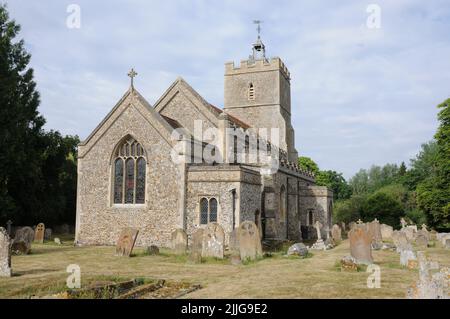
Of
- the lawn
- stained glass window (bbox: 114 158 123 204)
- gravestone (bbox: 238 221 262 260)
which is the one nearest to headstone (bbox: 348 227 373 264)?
the lawn

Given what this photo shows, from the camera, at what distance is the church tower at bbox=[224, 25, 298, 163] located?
3419 cm

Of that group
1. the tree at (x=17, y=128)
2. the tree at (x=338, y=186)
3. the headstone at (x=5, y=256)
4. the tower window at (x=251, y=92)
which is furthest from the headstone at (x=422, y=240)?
the tree at (x=338, y=186)

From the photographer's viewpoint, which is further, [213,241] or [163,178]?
[163,178]

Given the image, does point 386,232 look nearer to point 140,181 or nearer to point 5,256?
point 140,181

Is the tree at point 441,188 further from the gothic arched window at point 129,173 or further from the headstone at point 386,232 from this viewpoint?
the gothic arched window at point 129,173

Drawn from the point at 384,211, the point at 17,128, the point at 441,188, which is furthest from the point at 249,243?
the point at 384,211

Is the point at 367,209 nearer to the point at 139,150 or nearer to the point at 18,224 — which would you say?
the point at 139,150

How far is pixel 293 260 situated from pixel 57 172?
20.5m

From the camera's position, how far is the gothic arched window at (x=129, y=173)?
803 inches

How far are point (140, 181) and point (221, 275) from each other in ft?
33.4

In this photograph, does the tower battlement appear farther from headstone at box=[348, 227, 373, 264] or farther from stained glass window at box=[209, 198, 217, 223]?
headstone at box=[348, 227, 373, 264]

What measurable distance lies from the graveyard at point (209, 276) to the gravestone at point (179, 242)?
0.39ft

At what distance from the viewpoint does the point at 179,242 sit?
16.7 meters

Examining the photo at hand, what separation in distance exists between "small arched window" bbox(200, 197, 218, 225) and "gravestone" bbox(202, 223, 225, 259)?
3735mm
